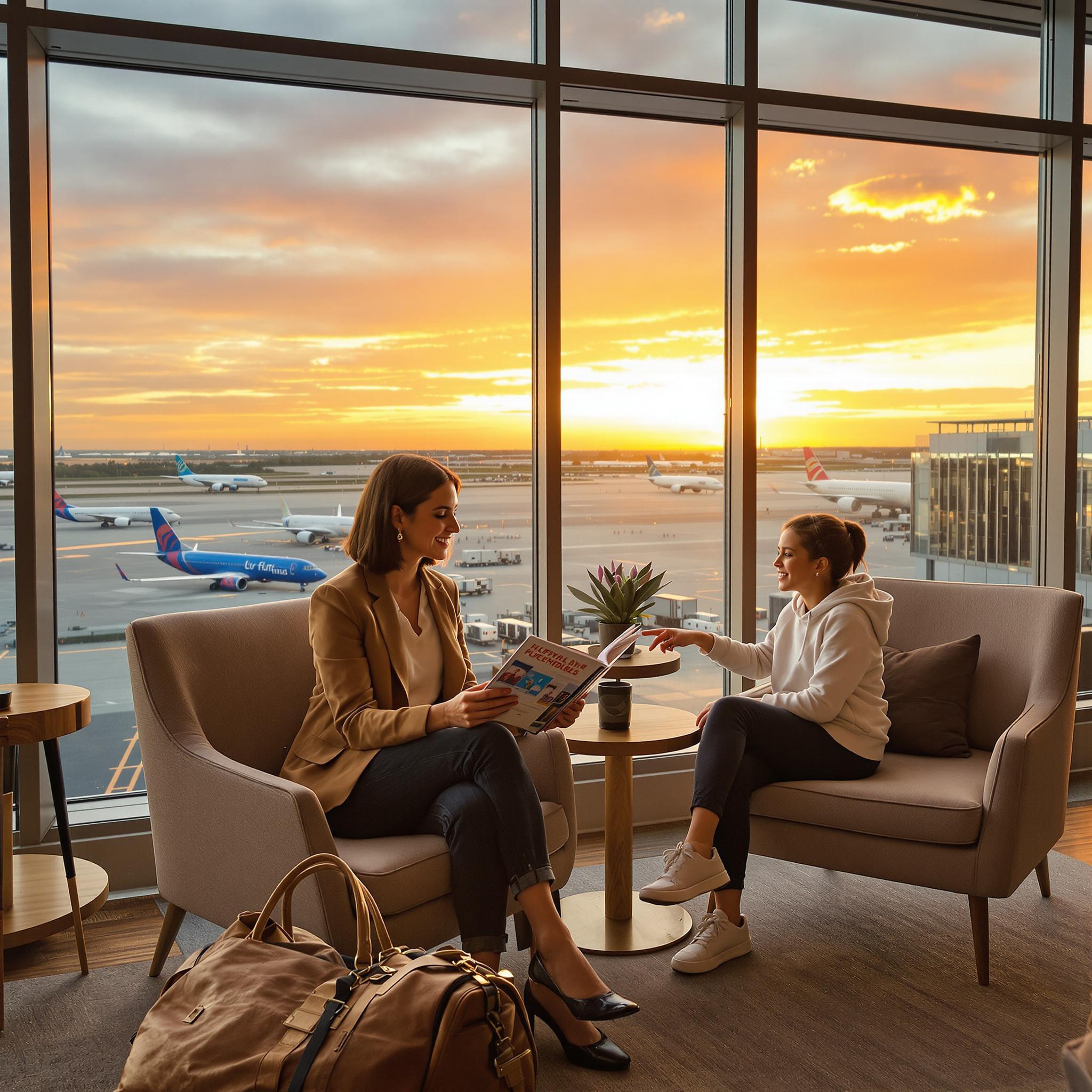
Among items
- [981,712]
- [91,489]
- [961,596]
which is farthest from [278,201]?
[981,712]

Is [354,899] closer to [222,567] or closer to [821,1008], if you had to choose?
[821,1008]

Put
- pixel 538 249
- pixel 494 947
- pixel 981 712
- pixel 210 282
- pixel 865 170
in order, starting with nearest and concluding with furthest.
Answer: pixel 494 947
pixel 981 712
pixel 210 282
pixel 538 249
pixel 865 170

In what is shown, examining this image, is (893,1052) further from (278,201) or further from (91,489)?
(278,201)

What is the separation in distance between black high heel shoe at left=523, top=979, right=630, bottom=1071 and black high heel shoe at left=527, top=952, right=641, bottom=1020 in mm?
57

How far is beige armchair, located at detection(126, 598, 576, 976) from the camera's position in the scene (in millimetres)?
2033

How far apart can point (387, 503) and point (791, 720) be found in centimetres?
120

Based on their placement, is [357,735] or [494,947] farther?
[357,735]

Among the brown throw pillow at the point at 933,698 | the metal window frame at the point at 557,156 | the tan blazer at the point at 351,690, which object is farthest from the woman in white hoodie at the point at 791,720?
the metal window frame at the point at 557,156

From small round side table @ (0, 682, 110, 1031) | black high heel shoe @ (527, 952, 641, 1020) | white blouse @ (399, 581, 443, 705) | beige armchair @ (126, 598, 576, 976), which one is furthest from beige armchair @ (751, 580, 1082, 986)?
small round side table @ (0, 682, 110, 1031)

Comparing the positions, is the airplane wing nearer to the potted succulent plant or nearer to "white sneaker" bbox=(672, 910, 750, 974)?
the potted succulent plant

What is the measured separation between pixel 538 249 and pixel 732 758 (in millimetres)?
1864

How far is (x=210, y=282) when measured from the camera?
3160 mm

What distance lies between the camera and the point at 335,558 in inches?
132

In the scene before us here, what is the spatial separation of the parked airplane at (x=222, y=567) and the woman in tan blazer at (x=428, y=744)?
835 millimetres
